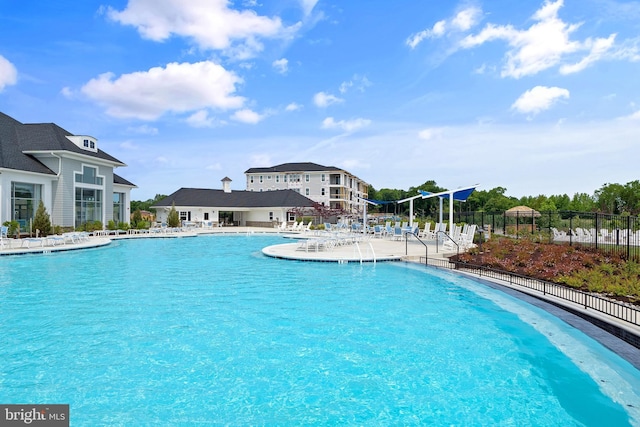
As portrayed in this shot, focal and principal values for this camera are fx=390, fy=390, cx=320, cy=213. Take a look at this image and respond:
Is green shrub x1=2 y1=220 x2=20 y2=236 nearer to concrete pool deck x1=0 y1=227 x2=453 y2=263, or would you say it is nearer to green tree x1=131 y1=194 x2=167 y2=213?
concrete pool deck x1=0 y1=227 x2=453 y2=263

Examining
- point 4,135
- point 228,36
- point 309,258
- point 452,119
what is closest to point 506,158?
point 452,119

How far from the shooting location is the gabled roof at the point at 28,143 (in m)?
26.1

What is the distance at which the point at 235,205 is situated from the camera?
49.2 m

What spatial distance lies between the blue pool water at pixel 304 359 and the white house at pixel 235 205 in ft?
117

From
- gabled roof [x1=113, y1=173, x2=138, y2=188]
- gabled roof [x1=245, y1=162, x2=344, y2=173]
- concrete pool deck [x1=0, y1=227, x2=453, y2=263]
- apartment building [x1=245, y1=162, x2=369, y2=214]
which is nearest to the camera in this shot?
concrete pool deck [x1=0, y1=227, x2=453, y2=263]

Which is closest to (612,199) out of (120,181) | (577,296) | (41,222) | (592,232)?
(592,232)

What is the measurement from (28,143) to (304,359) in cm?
3159

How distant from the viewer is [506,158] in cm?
2570

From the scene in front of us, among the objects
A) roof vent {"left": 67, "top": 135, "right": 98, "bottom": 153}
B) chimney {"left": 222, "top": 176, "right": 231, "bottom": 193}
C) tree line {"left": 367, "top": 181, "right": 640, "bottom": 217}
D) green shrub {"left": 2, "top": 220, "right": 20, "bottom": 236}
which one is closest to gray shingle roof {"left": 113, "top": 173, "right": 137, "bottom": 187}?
roof vent {"left": 67, "top": 135, "right": 98, "bottom": 153}

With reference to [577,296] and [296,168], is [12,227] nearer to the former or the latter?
[577,296]

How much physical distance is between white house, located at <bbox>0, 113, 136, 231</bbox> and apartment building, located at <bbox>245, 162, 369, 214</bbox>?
3172 centimetres

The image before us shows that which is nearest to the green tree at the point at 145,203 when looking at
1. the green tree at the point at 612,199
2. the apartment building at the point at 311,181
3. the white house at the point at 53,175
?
the apartment building at the point at 311,181

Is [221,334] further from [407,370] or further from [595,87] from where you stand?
[595,87]

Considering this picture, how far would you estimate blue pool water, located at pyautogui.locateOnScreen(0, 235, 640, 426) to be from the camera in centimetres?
496
